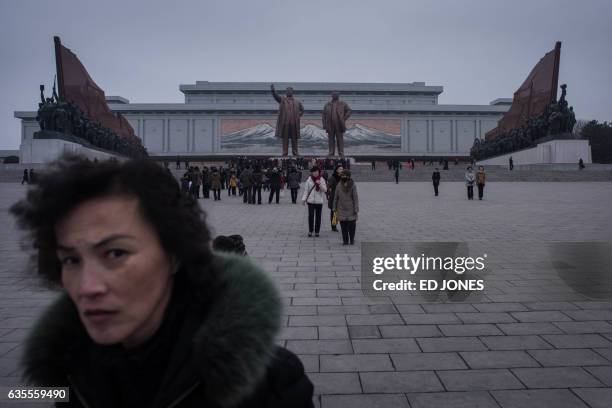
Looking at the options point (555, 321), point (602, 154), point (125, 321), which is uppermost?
point (602, 154)

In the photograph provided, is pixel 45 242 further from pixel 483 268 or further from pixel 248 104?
pixel 248 104

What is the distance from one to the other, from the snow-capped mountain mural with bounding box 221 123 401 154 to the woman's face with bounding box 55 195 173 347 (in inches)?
1999

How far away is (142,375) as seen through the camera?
1.00m

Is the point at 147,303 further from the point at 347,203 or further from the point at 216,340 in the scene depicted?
the point at 347,203

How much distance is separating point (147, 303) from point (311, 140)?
51586 millimetres

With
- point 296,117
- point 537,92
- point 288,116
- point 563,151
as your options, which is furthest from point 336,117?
point 537,92

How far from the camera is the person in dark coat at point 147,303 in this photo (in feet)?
3.04

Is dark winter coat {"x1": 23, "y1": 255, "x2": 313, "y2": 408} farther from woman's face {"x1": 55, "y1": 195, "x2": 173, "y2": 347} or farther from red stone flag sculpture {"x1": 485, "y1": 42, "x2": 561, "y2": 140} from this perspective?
red stone flag sculpture {"x1": 485, "y1": 42, "x2": 561, "y2": 140}

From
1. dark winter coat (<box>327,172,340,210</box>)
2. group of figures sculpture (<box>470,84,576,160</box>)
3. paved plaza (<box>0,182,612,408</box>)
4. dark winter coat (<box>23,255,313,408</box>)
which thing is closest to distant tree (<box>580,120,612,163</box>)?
group of figures sculpture (<box>470,84,576,160</box>)

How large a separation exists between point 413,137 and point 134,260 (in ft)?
183

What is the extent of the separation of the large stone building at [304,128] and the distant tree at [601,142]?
507 inches

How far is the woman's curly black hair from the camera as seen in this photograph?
3.10ft

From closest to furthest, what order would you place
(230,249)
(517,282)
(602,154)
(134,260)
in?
1. (134,260)
2. (230,249)
3. (517,282)
4. (602,154)

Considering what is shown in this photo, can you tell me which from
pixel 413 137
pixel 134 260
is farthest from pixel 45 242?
pixel 413 137
